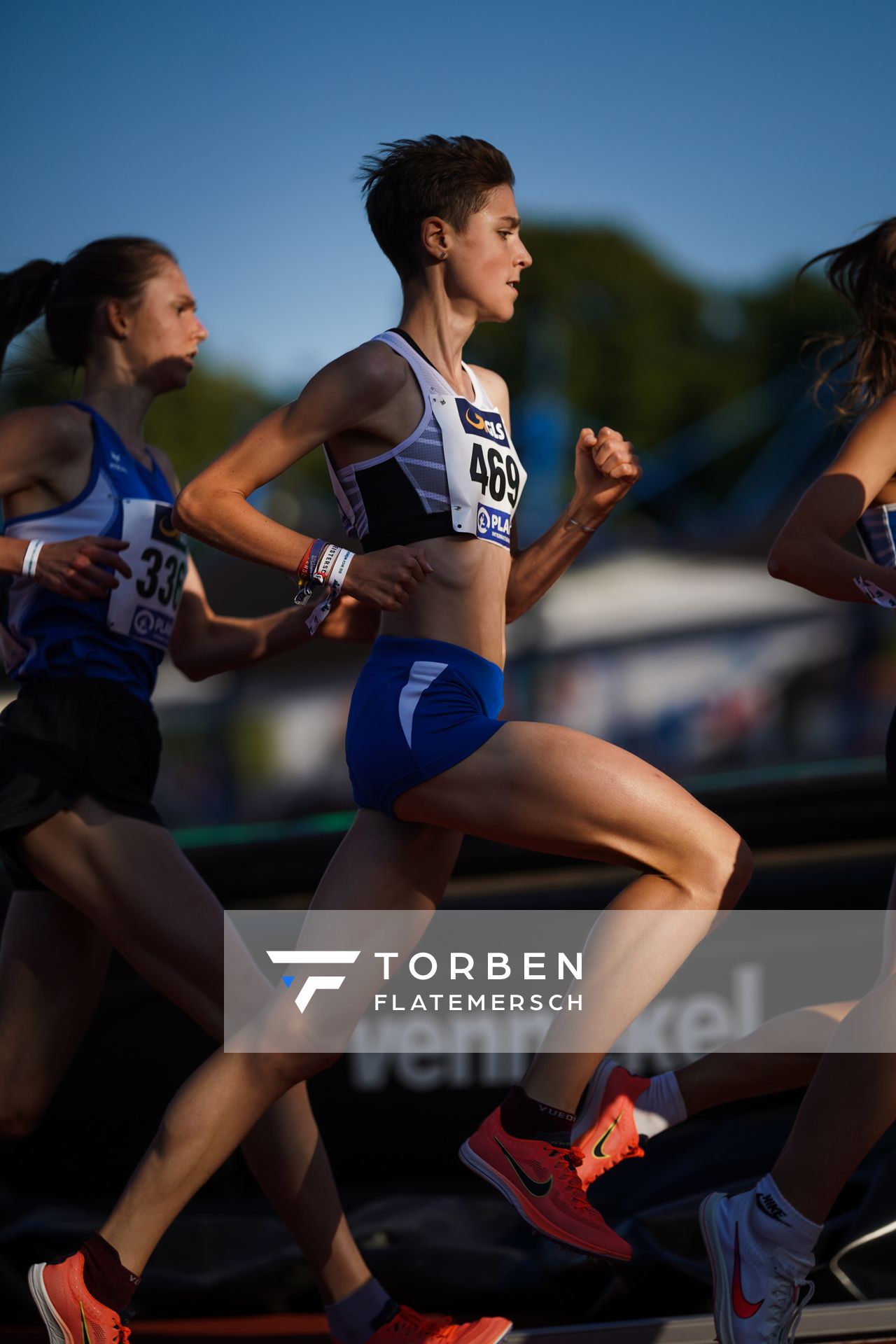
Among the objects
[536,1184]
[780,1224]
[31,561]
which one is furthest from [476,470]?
[780,1224]

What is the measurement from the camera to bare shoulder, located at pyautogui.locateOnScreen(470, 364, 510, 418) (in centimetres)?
293

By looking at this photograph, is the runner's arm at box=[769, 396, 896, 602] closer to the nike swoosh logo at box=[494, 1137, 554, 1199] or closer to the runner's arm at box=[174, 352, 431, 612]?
the runner's arm at box=[174, 352, 431, 612]

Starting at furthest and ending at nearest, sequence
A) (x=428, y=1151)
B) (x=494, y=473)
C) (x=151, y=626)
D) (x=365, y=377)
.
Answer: (x=428, y=1151)
(x=151, y=626)
(x=494, y=473)
(x=365, y=377)

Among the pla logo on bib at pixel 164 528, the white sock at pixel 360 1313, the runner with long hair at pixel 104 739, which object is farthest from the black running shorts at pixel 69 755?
the white sock at pixel 360 1313

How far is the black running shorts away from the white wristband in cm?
25

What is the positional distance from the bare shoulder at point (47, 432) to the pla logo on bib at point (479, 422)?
2.98 feet

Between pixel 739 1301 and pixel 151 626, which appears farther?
pixel 151 626

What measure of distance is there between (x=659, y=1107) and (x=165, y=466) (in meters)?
1.86

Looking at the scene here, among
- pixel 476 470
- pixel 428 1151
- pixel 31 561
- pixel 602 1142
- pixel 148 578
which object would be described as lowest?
pixel 428 1151

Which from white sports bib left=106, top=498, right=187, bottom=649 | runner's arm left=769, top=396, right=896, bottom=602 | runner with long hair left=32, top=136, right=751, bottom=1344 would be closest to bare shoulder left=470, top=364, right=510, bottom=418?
runner with long hair left=32, top=136, right=751, bottom=1344

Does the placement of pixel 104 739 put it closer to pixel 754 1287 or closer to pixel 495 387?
pixel 495 387

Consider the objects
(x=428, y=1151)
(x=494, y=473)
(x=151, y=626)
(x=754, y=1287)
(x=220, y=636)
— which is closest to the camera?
(x=754, y=1287)

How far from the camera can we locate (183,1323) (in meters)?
3.68

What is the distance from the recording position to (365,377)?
2.62 metres
